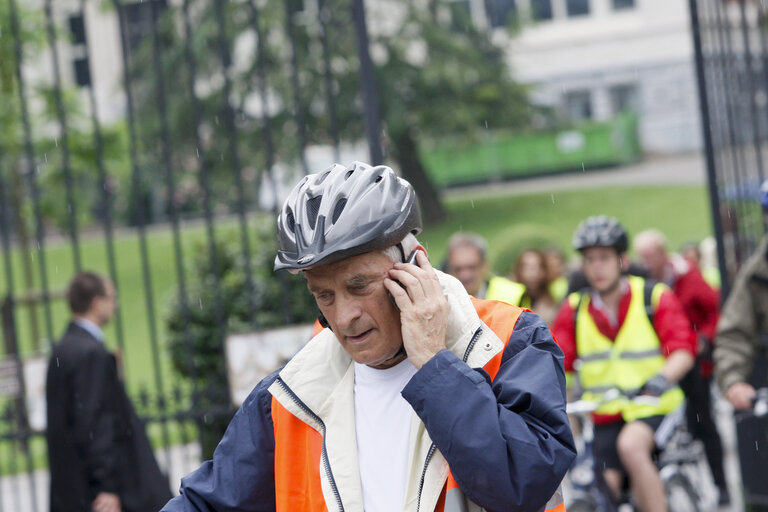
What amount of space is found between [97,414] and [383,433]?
11.6 feet

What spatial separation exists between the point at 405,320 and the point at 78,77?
105 ft

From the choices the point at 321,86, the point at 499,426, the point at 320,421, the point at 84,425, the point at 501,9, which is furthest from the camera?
the point at 501,9

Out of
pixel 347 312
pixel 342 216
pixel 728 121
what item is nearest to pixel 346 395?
pixel 347 312

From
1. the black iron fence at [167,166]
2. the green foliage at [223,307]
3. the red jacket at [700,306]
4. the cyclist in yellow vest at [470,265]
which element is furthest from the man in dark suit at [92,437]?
the red jacket at [700,306]

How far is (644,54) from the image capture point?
35.9m

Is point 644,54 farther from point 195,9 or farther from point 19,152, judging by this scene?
point 19,152

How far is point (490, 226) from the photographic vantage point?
28203mm

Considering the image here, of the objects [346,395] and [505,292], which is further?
[505,292]

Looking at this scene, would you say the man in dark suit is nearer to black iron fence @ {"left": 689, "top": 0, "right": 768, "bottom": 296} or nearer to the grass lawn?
black iron fence @ {"left": 689, "top": 0, "right": 768, "bottom": 296}

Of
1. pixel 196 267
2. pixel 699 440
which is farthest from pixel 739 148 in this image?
pixel 196 267

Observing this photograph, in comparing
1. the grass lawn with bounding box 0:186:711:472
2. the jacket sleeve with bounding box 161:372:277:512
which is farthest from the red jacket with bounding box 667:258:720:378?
the grass lawn with bounding box 0:186:711:472

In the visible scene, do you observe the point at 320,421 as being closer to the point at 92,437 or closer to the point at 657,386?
the point at 657,386

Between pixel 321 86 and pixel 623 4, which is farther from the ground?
pixel 623 4

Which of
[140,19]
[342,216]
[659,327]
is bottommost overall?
[659,327]
